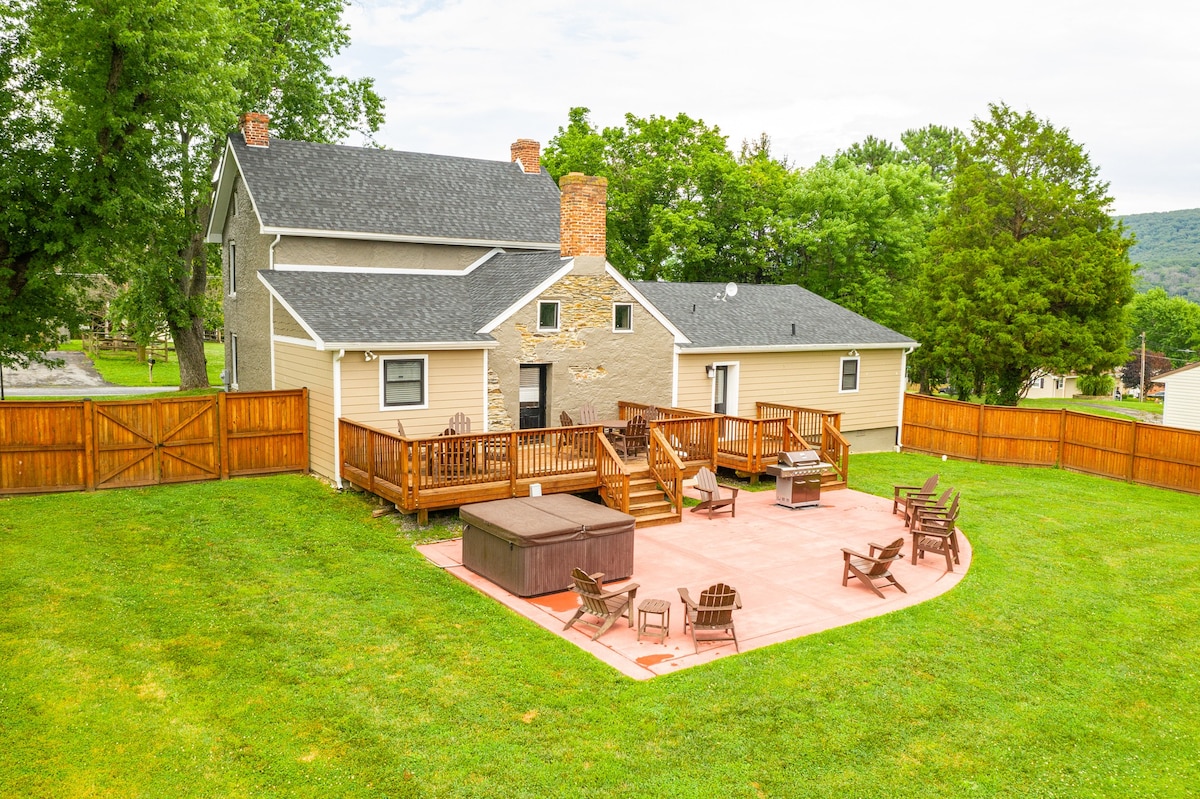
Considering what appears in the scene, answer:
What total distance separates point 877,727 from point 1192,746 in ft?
10.3

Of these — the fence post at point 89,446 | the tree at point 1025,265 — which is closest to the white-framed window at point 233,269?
the fence post at point 89,446

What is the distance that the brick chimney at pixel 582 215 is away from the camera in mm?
19109

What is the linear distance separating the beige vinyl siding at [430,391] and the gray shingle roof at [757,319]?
6003 millimetres

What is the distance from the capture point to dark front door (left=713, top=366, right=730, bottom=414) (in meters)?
22.8

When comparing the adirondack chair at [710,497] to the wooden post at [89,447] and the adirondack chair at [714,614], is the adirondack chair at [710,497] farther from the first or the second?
the wooden post at [89,447]

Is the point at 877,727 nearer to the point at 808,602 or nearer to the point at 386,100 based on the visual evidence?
the point at 808,602

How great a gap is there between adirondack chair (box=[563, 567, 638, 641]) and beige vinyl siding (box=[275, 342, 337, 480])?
809 centimetres

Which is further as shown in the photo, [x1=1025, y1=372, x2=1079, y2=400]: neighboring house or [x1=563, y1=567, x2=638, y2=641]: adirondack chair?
[x1=1025, y1=372, x2=1079, y2=400]: neighboring house

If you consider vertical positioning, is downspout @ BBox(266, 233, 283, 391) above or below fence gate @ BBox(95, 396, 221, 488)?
above

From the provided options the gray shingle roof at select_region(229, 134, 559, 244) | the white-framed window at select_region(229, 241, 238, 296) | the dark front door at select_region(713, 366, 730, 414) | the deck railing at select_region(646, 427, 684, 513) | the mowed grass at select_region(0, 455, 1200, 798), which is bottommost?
the mowed grass at select_region(0, 455, 1200, 798)

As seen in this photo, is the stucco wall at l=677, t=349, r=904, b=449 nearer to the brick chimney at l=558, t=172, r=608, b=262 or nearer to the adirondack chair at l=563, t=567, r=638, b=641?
the brick chimney at l=558, t=172, r=608, b=262

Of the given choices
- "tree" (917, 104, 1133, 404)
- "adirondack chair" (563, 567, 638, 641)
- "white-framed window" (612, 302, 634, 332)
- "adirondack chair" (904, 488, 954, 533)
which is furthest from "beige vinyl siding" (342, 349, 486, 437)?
"tree" (917, 104, 1133, 404)

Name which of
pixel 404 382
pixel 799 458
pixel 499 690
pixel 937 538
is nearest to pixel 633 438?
pixel 799 458

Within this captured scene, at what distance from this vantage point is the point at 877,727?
27.3 ft
